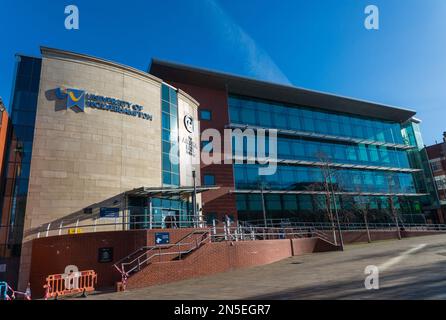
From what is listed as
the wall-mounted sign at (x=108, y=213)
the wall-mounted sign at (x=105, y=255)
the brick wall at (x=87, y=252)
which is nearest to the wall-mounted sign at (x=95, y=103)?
the wall-mounted sign at (x=108, y=213)

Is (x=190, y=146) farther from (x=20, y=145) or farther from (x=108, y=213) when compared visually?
(x=20, y=145)

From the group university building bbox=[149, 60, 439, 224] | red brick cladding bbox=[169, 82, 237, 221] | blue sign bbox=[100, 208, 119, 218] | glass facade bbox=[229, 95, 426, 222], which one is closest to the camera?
blue sign bbox=[100, 208, 119, 218]

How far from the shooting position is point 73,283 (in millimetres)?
13625

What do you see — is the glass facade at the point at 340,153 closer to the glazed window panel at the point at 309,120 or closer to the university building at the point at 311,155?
the university building at the point at 311,155

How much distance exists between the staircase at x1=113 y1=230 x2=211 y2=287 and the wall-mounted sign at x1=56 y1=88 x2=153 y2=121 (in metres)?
11.1

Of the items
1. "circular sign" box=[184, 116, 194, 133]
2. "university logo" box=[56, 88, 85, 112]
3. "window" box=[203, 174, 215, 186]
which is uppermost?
"circular sign" box=[184, 116, 194, 133]

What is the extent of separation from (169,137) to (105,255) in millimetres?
12602

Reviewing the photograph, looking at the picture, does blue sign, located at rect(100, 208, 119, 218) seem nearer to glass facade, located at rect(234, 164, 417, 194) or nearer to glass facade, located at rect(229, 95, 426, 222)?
glass facade, located at rect(229, 95, 426, 222)

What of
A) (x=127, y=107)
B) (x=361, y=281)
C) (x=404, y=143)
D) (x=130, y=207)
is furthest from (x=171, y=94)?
(x=404, y=143)

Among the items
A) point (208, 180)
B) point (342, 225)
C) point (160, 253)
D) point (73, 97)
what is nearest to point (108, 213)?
point (160, 253)

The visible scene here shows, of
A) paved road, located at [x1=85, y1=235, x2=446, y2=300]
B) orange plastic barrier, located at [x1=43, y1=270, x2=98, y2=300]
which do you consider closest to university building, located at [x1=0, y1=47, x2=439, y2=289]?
orange plastic barrier, located at [x1=43, y1=270, x2=98, y2=300]

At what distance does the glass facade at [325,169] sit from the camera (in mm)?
36500

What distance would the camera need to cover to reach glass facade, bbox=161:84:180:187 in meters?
25.3

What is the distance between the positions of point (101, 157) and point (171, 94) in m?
9.21
